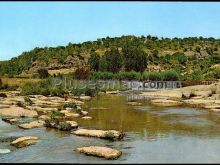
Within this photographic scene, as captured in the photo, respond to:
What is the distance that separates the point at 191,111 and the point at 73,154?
19.8 meters

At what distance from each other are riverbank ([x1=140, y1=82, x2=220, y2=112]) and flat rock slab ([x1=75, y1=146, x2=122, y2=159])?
2128cm

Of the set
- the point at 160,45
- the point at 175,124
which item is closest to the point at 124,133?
the point at 175,124

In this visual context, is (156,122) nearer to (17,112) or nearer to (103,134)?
(103,134)

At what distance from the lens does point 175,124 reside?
27719 mm

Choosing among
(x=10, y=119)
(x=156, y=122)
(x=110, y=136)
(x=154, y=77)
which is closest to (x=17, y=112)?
(x=10, y=119)

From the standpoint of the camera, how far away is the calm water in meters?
17.6

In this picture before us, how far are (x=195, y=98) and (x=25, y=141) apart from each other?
105 feet

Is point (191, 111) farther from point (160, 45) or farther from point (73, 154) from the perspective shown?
point (160, 45)

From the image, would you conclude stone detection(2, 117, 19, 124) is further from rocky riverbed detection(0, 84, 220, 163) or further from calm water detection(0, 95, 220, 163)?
calm water detection(0, 95, 220, 163)

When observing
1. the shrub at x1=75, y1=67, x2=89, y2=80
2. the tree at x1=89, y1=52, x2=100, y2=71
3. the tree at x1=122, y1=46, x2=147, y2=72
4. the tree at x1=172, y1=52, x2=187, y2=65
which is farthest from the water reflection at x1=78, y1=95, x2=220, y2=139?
the tree at x1=172, y1=52, x2=187, y2=65

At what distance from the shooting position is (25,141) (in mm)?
20531

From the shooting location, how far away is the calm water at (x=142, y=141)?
692 inches

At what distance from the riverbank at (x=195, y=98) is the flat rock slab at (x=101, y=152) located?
69.8ft

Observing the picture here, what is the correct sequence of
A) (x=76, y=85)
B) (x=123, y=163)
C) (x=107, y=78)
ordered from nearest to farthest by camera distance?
1. (x=123, y=163)
2. (x=76, y=85)
3. (x=107, y=78)
